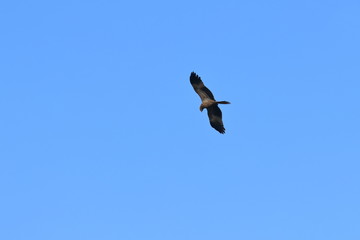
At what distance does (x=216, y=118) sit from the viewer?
37844 mm

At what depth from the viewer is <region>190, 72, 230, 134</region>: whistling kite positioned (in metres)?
36.4

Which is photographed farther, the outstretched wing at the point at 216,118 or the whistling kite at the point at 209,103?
the outstretched wing at the point at 216,118

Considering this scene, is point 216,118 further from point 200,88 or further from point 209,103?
point 200,88

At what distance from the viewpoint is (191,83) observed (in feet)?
122

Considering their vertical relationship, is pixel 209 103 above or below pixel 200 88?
below

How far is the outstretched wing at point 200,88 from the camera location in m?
36.6

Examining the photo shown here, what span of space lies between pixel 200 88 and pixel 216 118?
2410 millimetres

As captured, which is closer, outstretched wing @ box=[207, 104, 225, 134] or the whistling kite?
the whistling kite

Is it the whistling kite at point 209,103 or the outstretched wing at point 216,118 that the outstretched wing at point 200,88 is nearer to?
the whistling kite at point 209,103

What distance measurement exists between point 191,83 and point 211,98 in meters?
1.73

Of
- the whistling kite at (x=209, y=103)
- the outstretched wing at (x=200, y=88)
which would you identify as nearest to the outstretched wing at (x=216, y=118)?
the whistling kite at (x=209, y=103)

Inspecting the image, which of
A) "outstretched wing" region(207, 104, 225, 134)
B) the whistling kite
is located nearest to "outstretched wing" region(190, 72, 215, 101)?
the whistling kite

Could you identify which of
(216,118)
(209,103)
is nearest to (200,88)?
(209,103)

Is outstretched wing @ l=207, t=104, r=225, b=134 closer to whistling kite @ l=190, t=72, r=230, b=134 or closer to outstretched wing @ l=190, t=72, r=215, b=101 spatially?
whistling kite @ l=190, t=72, r=230, b=134
